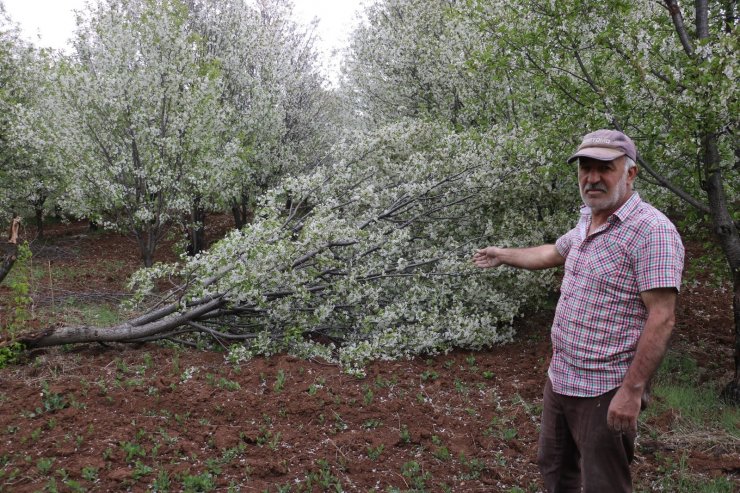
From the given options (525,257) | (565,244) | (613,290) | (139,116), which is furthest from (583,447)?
(139,116)

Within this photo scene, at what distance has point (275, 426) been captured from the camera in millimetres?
4656

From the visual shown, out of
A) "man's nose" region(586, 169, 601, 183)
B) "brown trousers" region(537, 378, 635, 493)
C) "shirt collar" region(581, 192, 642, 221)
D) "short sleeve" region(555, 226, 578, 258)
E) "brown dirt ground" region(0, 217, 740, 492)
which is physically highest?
"man's nose" region(586, 169, 601, 183)

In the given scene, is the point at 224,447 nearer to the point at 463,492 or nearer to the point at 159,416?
the point at 159,416

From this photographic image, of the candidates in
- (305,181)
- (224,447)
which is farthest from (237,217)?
(224,447)

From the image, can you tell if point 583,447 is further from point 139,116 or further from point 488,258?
point 139,116

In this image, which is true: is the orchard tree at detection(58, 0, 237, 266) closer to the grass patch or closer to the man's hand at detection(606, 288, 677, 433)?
the grass patch

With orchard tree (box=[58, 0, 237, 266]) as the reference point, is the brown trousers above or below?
below

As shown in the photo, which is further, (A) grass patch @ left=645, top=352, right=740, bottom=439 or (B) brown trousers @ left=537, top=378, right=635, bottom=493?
(A) grass patch @ left=645, top=352, right=740, bottom=439

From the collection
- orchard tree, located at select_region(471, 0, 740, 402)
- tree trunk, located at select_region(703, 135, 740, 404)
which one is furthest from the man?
tree trunk, located at select_region(703, 135, 740, 404)

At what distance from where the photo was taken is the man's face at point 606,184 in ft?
8.89

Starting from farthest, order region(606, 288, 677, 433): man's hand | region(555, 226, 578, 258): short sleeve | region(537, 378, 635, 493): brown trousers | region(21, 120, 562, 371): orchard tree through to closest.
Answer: region(21, 120, 562, 371): orchard tree, region(555, 226, 578, 258): short sleeve, region(537, 378, 635, 493): brown trousers, region(606, 288, 677, 433): man's hand

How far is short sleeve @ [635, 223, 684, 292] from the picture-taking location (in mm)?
2406

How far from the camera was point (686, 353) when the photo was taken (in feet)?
24.1

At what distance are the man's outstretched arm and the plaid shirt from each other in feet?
1.72
